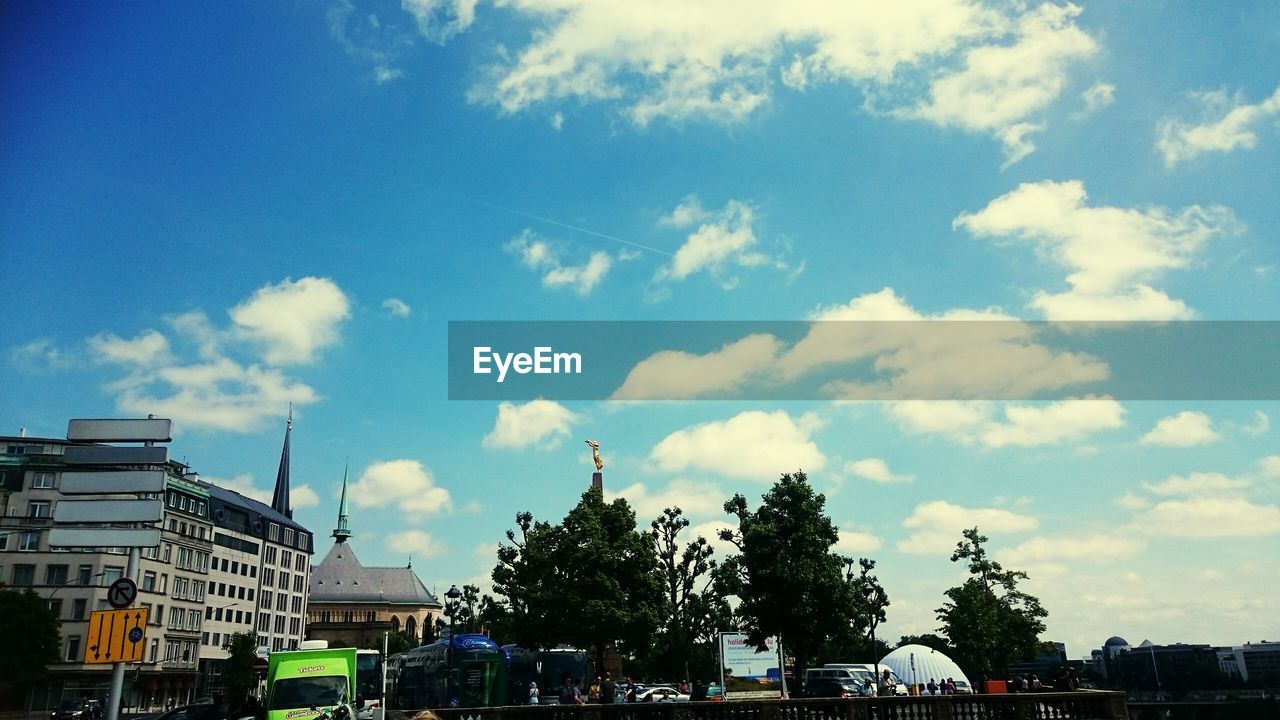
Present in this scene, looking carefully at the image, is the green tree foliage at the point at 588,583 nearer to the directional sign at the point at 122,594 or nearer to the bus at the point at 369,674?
the bus at the point at 369,674

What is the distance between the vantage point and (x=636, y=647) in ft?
179

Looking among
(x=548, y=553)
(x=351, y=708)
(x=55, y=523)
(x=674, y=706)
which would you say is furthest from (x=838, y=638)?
(x=55, y=523)

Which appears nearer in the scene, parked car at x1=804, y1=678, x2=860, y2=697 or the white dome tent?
parked car at x1=804, y1=678, x2=860, y2=697

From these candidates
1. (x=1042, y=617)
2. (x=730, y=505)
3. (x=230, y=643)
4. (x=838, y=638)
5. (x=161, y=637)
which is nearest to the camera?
(x=838, y=638)

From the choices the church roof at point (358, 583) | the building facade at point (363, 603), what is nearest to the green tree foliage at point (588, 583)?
the building facade at point (363, 603)

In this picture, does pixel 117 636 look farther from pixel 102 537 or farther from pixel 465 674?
pixel 465 674

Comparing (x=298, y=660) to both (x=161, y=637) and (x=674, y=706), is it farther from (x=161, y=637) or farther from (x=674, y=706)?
(x=161, y=637)

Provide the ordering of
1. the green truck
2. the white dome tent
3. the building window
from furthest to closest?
the building window → the white dome tent → the green truck

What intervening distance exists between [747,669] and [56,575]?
75.4 metres

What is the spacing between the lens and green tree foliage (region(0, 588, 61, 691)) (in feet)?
198

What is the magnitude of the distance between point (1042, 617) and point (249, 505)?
104 m

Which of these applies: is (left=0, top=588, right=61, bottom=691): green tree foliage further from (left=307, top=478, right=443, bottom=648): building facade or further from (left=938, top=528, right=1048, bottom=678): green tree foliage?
(left=307, top=478, right=443, bottom=648): building facade

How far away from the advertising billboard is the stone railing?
8.03m

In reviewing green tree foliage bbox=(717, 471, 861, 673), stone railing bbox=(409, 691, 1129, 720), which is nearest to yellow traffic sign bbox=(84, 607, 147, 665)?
stone railing bbox=(409, 691, 1129, 720)
